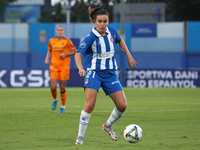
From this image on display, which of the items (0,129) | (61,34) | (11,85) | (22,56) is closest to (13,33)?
(22,56)

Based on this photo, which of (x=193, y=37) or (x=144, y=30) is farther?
(x=144, y=30)

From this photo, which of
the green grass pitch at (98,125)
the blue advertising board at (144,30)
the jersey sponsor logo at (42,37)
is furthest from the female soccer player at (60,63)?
the blue advertising board at (144,30)

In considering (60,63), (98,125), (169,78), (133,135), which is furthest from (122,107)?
(169,78)

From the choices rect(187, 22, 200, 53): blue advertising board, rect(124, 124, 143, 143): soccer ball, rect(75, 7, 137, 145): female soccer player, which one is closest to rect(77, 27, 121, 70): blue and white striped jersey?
rect(75, 7, 137, 145): female soccer player

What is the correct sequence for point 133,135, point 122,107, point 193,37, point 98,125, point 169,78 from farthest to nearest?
point 193,37 → point 169,78 → point 98,125 → point 122,107 → point 133,135

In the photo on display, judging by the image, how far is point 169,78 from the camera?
21203 mm

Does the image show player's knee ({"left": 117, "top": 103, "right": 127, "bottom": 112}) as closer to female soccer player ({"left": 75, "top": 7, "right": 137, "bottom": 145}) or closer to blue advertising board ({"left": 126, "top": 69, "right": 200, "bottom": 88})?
female soccer player ({"left": 75, "top": 7, "right": 137, "bottom": 145})

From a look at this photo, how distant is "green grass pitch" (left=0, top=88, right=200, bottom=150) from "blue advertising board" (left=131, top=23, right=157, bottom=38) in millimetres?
11261

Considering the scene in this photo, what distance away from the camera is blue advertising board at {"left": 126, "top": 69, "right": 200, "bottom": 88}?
21.1 m

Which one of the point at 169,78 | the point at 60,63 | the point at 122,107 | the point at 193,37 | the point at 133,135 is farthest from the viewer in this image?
the point at 193,37

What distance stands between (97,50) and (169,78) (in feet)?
47.8

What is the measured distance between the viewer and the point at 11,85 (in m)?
21.2

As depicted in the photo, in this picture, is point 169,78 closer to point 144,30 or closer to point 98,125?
point 144,30

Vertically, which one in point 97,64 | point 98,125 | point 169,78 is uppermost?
point 97,64
